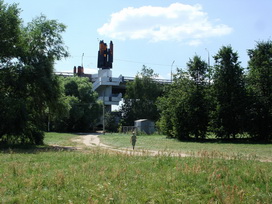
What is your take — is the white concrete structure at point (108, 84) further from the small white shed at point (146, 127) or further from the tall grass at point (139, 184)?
the tall grass at point (139, 184)

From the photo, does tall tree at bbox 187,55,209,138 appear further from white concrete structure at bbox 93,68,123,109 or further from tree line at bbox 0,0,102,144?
white concrete structure at bbox 93,68,123,109

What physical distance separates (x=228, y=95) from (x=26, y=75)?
71.1 feet

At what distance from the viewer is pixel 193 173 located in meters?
9.04

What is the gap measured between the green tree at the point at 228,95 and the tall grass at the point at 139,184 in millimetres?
25605

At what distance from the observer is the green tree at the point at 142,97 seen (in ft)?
247

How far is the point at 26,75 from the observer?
24875 mm

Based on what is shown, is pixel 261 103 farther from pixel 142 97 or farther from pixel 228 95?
pixel 142 97

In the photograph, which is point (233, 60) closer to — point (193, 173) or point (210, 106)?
point (210, 106)

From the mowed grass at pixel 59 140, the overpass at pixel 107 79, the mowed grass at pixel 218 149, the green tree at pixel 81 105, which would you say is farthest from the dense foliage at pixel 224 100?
the overpass at pixel 107 79

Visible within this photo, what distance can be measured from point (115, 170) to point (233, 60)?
30.2 m

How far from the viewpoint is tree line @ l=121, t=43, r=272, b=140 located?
114 feet

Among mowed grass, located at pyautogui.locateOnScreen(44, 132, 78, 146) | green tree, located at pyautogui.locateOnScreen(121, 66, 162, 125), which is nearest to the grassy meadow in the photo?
mowed grass, located at pyautogui.locateOnScreen(44, 132, 78, 146)

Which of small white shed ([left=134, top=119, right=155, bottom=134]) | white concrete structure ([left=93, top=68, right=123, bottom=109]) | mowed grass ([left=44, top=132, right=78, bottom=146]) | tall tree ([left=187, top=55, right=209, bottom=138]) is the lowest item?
mowed grass ([left=44, top=132, right=78, bottom=146])

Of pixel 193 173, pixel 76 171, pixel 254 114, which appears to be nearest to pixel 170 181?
pixel 193 173
